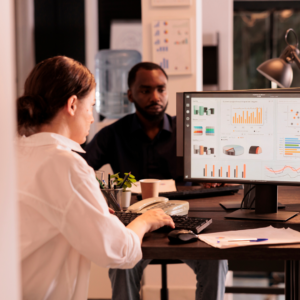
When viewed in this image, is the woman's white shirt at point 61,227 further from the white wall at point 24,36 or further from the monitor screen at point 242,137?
the white wall at point 24,36

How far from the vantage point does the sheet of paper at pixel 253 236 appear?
3.43 feet

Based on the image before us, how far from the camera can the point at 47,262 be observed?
99cm

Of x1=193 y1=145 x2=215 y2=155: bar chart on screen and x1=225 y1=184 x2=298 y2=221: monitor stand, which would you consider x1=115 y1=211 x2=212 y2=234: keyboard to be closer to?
x1=225 y1=184 x2=298 y2=221: monitor stand

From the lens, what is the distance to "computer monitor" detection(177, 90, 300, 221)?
4.43ft

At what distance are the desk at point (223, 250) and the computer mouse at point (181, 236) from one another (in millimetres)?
16

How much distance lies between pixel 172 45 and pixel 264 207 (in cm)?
170

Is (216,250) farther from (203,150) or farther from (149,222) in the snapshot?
(203,150)

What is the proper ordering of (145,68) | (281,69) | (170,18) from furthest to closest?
(170,18), (145,68), (281,69)

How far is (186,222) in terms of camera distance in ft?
3.98

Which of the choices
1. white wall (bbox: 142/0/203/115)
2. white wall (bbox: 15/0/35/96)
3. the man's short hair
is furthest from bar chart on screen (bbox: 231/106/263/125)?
white wall (bbox: 15/0/35/96)

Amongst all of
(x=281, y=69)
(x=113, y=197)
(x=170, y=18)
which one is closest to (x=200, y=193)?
(x=113, y=197)

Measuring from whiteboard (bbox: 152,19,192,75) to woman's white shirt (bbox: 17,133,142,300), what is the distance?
1885 mm

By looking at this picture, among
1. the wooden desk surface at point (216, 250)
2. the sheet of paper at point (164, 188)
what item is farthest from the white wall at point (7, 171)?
the sheet of paper at point (164, 188)

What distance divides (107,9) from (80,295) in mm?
3941
